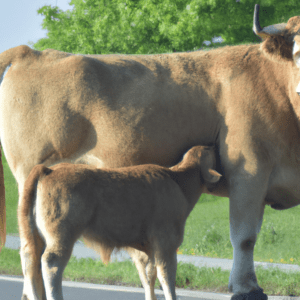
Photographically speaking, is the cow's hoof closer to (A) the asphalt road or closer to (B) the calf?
(B) the calf

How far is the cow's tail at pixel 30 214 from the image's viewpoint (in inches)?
133

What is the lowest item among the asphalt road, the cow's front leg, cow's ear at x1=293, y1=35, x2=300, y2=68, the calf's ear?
the asphalt road

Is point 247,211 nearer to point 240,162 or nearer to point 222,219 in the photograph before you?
point 240,162

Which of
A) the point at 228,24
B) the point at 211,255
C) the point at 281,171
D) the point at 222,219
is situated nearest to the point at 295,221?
the point at 222,219

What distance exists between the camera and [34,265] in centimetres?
354

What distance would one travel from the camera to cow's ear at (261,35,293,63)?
4.03 m

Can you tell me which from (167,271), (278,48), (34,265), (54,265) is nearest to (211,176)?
(167,271)

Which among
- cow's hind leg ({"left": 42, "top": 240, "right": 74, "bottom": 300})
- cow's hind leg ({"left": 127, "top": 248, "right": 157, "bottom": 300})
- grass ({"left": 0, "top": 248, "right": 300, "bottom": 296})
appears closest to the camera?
cow's hind leg ({"left": 42, "top": 240, "right": 74, "bottom": 300})

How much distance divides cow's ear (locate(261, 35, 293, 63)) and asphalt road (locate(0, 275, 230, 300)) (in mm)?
2916

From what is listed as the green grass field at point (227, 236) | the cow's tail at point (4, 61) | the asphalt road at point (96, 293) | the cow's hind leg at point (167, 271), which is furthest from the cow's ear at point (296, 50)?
the green grass field at point (227, 236)

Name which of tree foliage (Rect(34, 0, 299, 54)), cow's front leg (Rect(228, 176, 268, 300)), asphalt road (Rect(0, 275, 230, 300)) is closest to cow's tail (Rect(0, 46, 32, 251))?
asphalt road (Rect(0, 275, 230, 300))

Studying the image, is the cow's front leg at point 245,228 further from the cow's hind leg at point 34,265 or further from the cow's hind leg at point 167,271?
the cow's hind leg at point 34,265

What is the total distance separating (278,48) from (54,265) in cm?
272

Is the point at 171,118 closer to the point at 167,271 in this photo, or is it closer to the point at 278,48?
the point at 278,48
